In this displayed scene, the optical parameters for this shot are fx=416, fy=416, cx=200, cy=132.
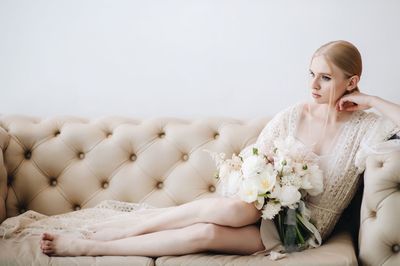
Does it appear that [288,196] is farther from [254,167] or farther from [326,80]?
[326,80]

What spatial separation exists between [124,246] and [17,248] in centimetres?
43

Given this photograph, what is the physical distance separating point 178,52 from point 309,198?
3.78 ft

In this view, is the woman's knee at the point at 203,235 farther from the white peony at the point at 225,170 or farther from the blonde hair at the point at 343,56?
the blonde hair at the point at 343,56

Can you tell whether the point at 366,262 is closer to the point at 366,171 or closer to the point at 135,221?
the point at 366,171

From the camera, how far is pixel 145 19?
8.05 ft

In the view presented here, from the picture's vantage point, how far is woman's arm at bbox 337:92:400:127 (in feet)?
5.65

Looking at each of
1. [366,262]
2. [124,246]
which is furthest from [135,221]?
[366,262]

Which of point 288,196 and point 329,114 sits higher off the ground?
point 329,114

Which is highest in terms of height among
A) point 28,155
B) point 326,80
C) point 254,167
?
point 326,80

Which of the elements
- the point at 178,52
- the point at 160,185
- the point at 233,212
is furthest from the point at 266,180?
the point at 178,52

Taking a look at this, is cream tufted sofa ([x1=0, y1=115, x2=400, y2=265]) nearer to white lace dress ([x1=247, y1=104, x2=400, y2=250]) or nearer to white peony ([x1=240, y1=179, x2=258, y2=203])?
white lace dress ([x1=247, y1=104, x2=400, y2=250])

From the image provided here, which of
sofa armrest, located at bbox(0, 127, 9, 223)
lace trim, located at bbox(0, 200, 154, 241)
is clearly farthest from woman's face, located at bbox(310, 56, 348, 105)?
sofa armrest, located at bbox(0, 127, 9, 223)

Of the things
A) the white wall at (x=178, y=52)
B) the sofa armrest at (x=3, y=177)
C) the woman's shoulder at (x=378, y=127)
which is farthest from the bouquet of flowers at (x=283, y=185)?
the sofa armrest at (x=3, y=177)

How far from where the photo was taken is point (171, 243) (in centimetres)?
159
